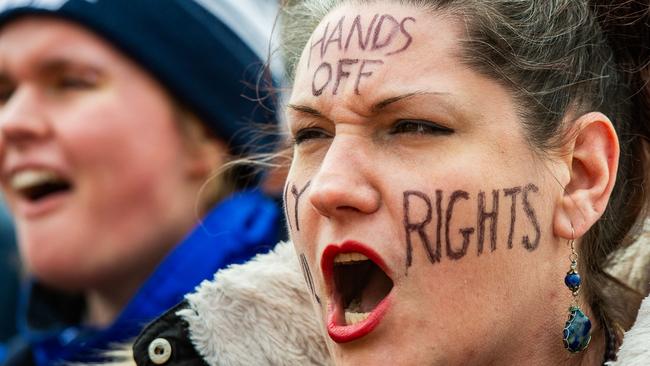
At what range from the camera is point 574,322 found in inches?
101

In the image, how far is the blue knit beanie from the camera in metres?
4.00

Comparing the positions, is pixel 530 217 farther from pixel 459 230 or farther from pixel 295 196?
pixel 295 196

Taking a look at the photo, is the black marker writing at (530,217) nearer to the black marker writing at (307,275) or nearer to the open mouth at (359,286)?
Answer: the open mouth at (359,286)

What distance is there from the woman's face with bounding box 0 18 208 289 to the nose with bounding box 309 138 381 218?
159 cm

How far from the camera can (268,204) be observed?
3.96 m

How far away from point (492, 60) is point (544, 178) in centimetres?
27

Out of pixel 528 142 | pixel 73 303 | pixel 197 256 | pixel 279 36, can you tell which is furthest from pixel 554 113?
pixel 73 303

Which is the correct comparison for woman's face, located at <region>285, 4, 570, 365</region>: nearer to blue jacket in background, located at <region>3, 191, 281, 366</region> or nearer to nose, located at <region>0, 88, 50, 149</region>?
blue jacket in background, located at <region>3, 191, 281, 366</region>

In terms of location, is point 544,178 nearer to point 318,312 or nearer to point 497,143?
point 497,143

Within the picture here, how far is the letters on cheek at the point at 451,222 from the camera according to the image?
2420 millimetres

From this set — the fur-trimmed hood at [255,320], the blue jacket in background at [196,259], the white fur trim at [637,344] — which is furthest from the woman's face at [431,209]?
the blue jacket in background at [196,259]

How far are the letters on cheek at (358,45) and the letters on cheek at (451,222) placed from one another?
0.95 ft

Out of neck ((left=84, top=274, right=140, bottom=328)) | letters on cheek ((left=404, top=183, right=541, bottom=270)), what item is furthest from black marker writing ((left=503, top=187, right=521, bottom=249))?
neck ((left=84, top=274, right=140, bottom=328))

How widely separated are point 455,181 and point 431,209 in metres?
0.08
